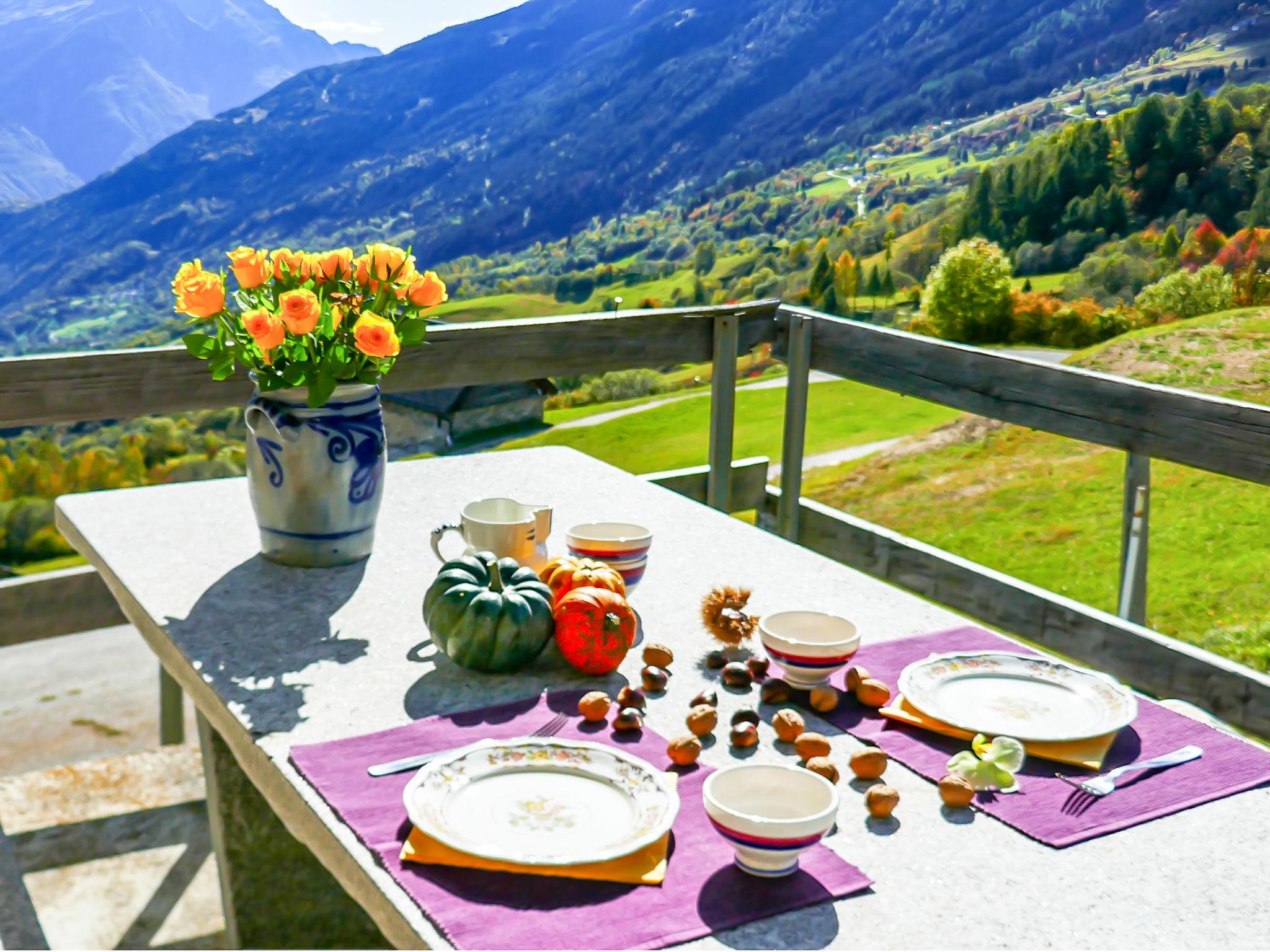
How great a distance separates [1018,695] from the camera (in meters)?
1.12

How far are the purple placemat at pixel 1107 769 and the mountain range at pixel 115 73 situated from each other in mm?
111879

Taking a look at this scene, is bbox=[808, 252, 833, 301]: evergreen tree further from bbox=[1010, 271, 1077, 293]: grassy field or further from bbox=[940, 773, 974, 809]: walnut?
bbox=[940, 773, 974, 809]: walnut

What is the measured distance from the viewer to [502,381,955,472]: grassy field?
12.2 metres

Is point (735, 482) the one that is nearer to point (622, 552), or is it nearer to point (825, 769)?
point (622, 552)

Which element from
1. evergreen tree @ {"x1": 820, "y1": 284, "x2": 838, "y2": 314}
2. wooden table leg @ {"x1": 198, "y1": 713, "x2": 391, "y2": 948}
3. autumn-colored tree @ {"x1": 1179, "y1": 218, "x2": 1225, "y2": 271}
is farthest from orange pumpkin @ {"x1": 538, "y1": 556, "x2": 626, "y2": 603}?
evergreen tree @ {"x1": 820, "y1": 284, "x2": 838, "y2": 314}

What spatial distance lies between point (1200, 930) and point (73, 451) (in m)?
2.86

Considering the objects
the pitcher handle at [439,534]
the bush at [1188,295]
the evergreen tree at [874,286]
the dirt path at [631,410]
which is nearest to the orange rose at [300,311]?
the pitcher handle at [439,534]

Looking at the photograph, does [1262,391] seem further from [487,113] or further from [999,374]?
[487,113]

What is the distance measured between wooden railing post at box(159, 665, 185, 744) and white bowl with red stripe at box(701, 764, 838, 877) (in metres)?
2.32

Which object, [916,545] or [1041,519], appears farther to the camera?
[1041,519]

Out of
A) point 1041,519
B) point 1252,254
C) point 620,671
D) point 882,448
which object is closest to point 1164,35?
point 1252,254

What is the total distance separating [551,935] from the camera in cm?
73

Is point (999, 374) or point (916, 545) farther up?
point (999, 374)

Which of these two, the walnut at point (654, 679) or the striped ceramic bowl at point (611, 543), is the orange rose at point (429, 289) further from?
the walnut at point (654, 679)
